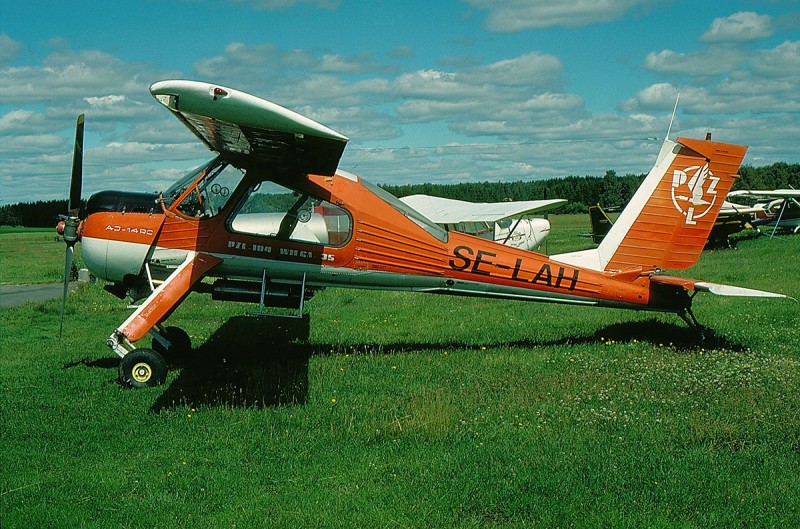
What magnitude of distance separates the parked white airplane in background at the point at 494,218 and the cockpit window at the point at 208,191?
1620 cm

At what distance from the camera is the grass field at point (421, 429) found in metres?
5.15

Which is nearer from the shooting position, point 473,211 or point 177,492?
point 177,492

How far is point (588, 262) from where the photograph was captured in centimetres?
1107

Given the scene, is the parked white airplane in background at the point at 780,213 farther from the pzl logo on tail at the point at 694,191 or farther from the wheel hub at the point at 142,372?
the wheel hub at the point at 142,372

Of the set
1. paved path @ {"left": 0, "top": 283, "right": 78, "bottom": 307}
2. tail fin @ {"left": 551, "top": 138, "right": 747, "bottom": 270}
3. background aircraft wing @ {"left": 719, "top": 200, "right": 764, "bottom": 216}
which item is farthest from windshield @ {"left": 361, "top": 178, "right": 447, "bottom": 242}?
background aircraft wing @ {"left": 719, "top": 200, "right": 764, "bottom": 216}

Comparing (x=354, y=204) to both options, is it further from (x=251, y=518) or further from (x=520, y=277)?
(x=251, y=518)

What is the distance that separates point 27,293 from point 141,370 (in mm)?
16378

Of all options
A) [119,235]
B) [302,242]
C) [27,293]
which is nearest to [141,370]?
[119,235]

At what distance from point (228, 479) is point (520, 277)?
5885 millimetres

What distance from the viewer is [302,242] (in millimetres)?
9852

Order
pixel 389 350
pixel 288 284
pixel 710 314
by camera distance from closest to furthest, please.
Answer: pixel 288 284, pixel 389 350, pixel 710 314

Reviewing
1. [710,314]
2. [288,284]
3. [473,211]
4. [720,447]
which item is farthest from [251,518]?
[473,211]

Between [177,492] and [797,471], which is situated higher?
[797,471]

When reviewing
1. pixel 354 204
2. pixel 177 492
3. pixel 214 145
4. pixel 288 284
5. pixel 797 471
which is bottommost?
pixel 177 492
